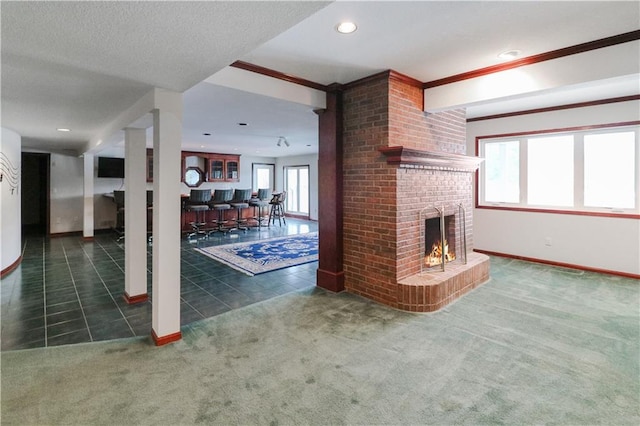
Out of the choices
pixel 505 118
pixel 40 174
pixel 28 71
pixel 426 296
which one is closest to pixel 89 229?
pixel 40 174

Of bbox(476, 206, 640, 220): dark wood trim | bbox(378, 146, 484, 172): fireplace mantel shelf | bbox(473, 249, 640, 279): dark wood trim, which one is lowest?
bbox(473, 249, 640, 279): dark wood trim

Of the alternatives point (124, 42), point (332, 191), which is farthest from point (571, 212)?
point (124, 42)

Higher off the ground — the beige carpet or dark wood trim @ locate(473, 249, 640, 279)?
dark wood trim @ locate(473, 249, 640, 279)

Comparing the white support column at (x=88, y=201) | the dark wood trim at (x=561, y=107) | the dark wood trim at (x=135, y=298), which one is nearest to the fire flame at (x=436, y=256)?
the dark wood trim at (x=561, y=107)

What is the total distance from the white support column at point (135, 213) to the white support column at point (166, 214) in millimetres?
1052

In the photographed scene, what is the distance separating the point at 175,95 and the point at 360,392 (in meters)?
2.61

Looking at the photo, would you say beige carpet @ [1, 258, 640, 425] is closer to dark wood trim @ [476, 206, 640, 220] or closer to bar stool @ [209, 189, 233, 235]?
dark wood trim @ [476, 206, 640, 220]

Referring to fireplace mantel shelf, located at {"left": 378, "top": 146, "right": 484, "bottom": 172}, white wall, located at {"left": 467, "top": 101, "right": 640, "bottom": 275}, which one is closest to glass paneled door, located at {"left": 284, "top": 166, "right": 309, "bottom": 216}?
white wall, located at {"left": 467, "top": 101, "right": 640, "bottom": 275}

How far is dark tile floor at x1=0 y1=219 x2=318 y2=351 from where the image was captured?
9.58ft

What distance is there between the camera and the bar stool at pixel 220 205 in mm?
8328

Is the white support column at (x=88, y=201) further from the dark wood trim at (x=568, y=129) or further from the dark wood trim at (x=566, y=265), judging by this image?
the dark wood trim at (x=566, y=265)

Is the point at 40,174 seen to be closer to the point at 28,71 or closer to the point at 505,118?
the point at 28,71

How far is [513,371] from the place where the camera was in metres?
2.27

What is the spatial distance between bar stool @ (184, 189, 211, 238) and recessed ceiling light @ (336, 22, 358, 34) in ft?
20.2
